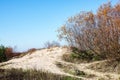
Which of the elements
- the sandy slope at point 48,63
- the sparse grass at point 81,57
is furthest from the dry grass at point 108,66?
the sparse grass at point 81,57

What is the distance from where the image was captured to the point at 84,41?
24.2 m

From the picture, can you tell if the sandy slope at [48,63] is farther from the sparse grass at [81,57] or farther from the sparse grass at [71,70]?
the sparse grass at [81,57]

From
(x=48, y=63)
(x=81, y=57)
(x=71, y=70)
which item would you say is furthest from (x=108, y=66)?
(x=48, y=63)

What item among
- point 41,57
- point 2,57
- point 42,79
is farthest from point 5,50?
point 42,79

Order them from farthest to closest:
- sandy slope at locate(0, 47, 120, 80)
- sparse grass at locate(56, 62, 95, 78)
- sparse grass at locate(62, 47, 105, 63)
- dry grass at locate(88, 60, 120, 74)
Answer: sparse grass at locate(62, 47, 105, 63) < dry grass at locate(88, 60, 120, 74) < sandy slope at locate(0, 47, 120, 80) < sparse grass at locate(56, 62, 95, 78)

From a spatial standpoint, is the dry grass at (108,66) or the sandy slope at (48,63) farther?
the dry grass at (108,66)

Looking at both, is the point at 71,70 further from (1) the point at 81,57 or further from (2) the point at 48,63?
(1) the point at 81,57

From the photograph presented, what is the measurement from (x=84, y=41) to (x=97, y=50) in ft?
4.72

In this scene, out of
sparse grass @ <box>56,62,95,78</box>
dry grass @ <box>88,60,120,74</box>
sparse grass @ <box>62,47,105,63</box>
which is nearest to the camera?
sparse grass @ <box>56,62,95,78</box>

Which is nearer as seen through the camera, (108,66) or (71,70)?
(71,70)

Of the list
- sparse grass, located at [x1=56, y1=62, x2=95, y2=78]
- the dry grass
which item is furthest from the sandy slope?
the dry grass

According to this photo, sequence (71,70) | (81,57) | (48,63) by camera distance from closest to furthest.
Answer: (71,70), (48,63), (81,57)

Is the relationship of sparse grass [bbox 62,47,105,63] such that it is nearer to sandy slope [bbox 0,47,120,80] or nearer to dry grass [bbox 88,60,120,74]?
sandy slope [bbox 0,47,120,80]

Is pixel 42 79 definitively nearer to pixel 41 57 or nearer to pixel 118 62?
pixel 118 62
